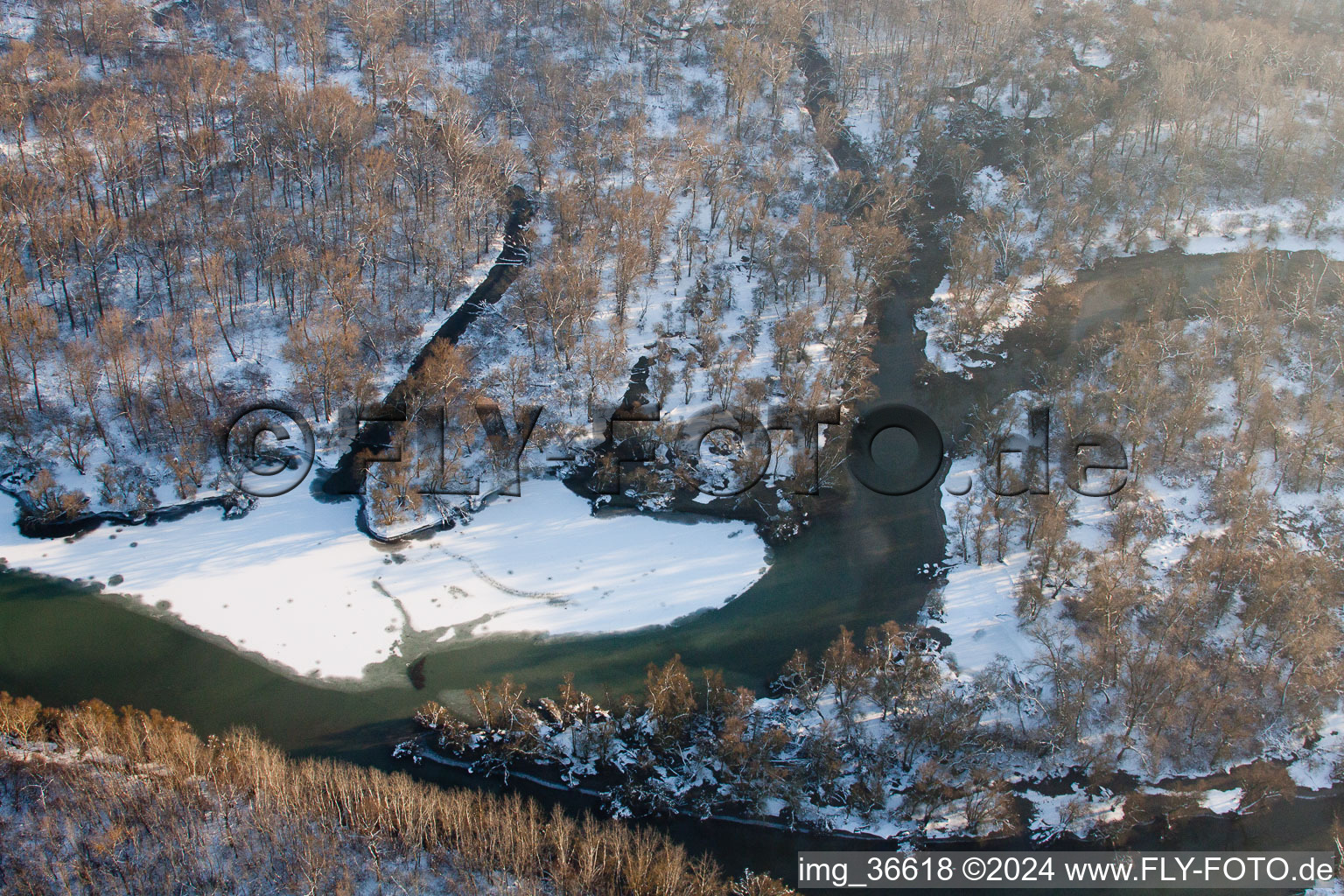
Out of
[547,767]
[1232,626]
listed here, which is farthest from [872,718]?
[1232,626]

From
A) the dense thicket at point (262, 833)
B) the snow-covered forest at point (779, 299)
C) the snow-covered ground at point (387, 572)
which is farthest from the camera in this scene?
the snow-covered ground at point (387, 572)

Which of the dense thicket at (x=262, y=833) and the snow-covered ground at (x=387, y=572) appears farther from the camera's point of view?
the snow-covered ground at (x=387, y=572)
